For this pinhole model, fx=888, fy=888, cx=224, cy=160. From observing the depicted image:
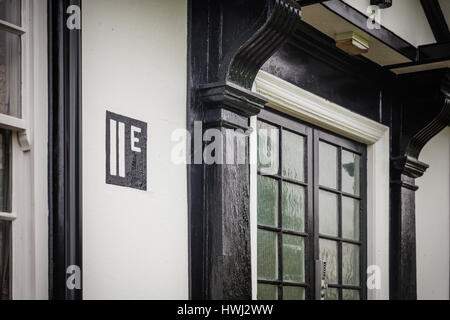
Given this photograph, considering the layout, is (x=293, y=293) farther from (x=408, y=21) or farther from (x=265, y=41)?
(x=408, y=21)

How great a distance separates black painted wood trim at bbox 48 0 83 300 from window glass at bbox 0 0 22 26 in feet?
0.48

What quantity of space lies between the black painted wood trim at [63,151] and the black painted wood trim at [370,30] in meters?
1.92

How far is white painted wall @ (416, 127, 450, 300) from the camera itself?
25.9 ft

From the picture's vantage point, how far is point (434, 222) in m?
8.06

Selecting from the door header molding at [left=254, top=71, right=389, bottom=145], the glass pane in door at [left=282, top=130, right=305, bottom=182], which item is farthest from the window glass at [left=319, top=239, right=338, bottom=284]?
the door header molding at [left=254, top=71, right=389, bottom=145]

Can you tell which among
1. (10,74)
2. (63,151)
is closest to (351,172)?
(63,151)

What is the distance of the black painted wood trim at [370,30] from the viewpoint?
5535 millimetres

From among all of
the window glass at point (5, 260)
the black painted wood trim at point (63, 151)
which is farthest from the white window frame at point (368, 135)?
the window glass at point (5, 260)

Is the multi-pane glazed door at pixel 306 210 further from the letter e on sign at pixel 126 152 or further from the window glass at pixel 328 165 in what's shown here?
the letter e on sign at pixel 126 152

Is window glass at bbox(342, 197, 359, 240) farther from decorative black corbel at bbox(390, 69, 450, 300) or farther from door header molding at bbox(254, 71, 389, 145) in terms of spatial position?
door header molding at bbox(254, 71, 389, 145)
